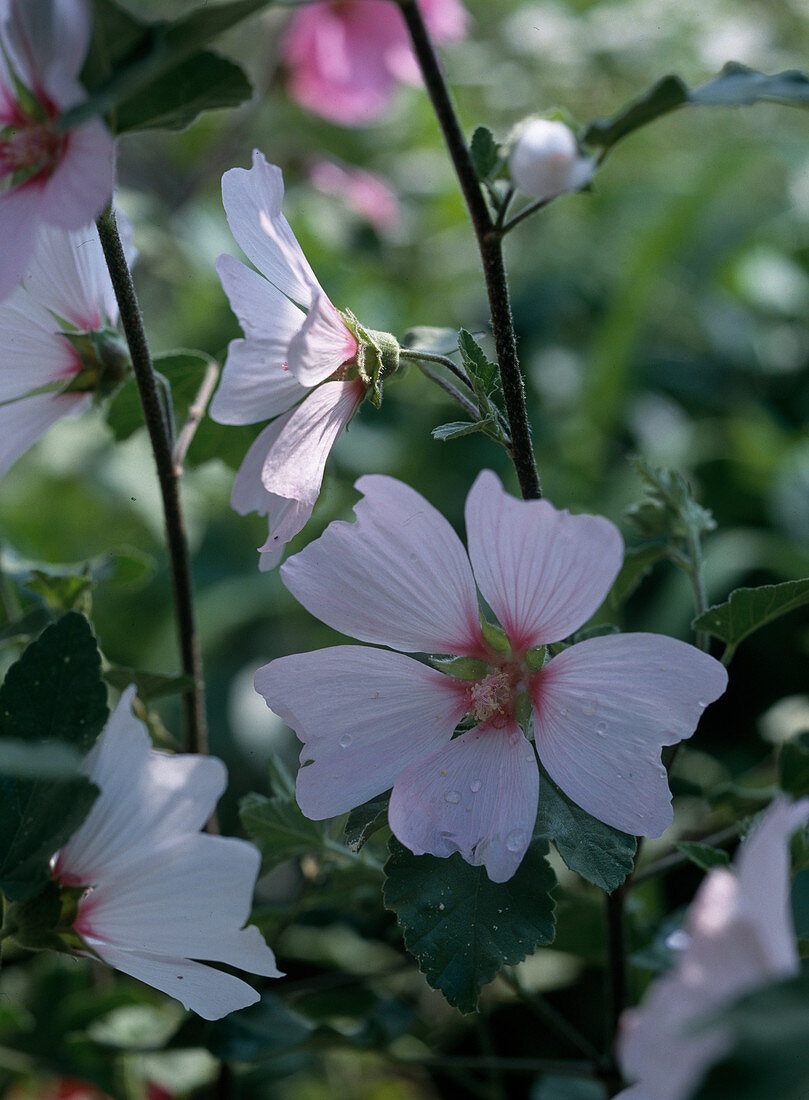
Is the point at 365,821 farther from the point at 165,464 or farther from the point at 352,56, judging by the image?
the point at 352,56

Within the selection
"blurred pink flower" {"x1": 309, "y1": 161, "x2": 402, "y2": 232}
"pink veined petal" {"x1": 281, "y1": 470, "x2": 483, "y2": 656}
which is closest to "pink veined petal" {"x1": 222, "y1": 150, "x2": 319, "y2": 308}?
"pink veined petal" {"x1": 281, "y1": 470, "x2": 483, "y2": 656}

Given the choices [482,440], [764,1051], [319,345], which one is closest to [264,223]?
[319,345]

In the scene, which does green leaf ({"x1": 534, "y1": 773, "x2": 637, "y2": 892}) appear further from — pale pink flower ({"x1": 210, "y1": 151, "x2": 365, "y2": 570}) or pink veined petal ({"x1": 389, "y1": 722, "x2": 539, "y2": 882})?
pale pink flower ({"x1": 210, "y1": 151, "x2": 365, "y2": 570})

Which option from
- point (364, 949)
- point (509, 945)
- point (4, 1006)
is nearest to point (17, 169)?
point (509, 945)

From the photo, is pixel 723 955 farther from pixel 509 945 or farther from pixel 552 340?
pixel 552 340

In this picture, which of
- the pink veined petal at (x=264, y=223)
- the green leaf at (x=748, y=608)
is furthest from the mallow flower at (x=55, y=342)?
the green leaf at (x=748, y=608)

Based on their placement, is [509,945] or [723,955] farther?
[509,945]
